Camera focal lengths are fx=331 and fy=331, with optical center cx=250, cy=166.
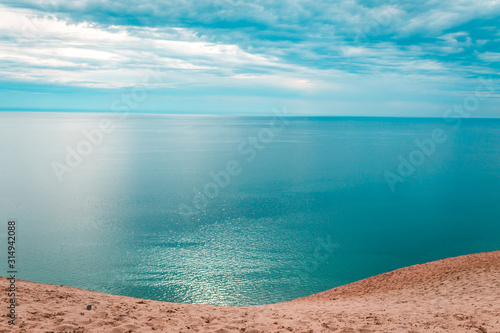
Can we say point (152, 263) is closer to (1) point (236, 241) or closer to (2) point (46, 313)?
(1) point (236, 241)

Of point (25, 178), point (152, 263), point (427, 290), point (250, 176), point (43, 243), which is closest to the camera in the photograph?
point (427, 290)

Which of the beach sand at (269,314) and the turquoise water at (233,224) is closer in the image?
the beach sand at (269,314)

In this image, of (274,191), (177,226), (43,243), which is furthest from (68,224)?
(274,191)

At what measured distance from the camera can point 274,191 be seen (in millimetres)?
57125

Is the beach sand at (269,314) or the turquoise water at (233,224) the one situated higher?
the beach sand at (269,314)

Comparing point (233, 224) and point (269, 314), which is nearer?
point (269, 314)

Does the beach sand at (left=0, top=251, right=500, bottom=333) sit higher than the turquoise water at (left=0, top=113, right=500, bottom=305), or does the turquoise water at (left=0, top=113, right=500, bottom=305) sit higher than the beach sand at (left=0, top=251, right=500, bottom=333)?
the beach sand at (left=0, top=251, right=500, bottom=333)

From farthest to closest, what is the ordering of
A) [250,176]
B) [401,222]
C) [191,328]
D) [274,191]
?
[250,176] → [274,191] → [401,222] → [191,328]

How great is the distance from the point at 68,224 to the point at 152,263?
16465 mm

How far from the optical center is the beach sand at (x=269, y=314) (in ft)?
37.0

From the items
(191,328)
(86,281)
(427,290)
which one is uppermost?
(191,328)

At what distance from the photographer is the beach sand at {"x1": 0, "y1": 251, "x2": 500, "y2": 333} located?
11281 mm

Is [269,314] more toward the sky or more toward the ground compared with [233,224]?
more toward the sky

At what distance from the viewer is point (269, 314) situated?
13820 mm
